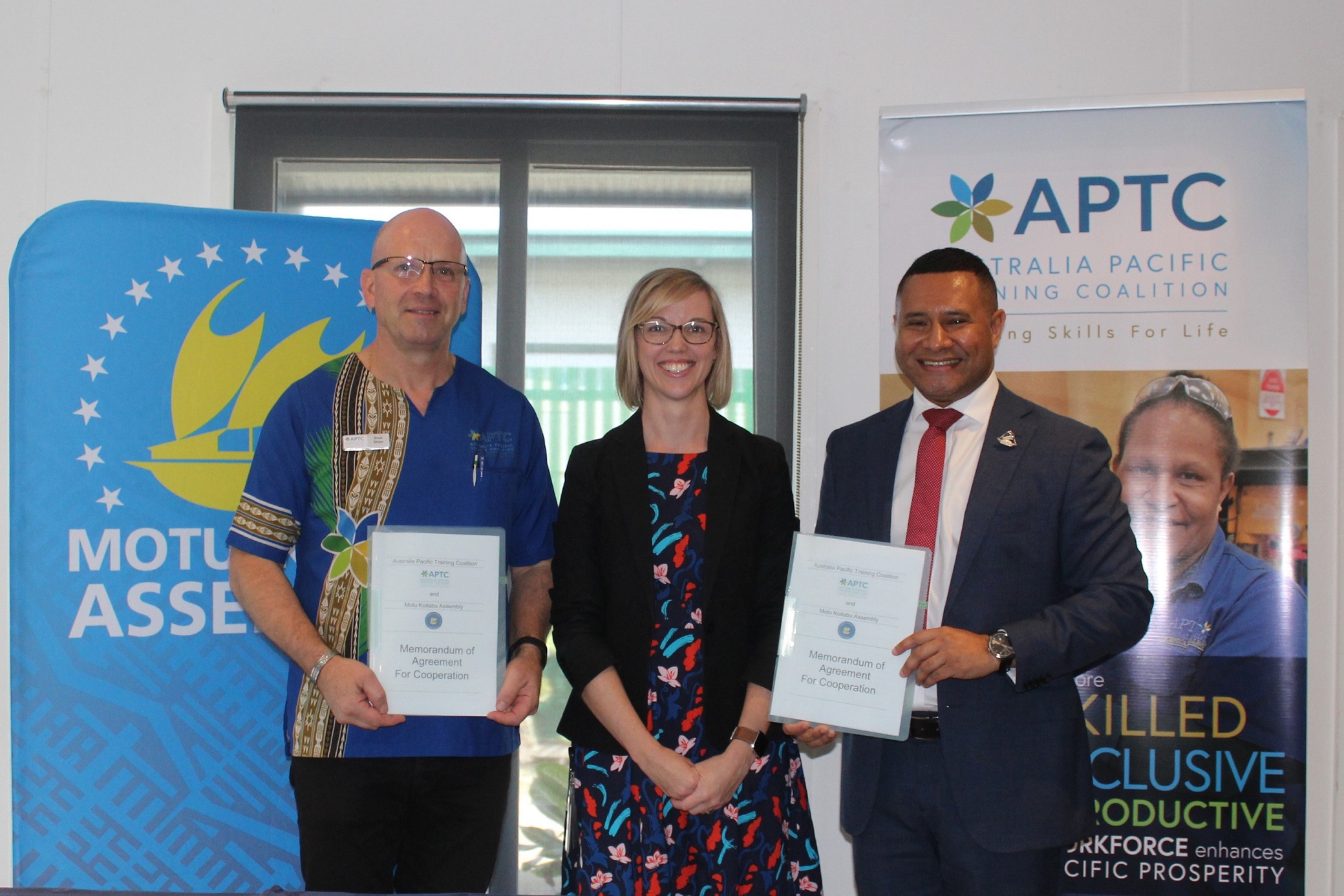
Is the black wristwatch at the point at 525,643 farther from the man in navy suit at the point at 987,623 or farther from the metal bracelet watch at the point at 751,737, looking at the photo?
the man in navy suit at the point at 987,623

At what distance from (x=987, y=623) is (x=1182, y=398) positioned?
1.40 m

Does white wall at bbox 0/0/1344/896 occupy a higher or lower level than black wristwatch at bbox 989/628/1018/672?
higher

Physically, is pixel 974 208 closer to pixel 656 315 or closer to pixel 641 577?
pixel 656 315

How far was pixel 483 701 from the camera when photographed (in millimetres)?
1841

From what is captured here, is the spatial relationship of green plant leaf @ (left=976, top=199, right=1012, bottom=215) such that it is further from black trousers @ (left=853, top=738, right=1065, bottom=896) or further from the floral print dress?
black trousers @ (left=853, top=738, right=1065, bottom=896)

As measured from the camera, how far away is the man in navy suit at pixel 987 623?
1.78 m

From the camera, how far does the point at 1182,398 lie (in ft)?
9.14

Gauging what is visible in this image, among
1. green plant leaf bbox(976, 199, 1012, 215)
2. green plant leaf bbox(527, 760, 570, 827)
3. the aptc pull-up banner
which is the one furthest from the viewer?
green plant leaf bbox(527, 760, 570, 827)

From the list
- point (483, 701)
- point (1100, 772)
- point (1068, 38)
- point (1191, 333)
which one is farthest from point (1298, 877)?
point (1068, 38)

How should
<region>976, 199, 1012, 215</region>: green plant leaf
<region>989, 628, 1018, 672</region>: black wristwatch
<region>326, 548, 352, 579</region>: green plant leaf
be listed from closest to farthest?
<region>989, 628, 1018, 672</region>: black wristwatch → <region>326, 548, 352, 579</region>: green plant leaf → <region>976, 199, 1012, 215</region>: green plant leaf

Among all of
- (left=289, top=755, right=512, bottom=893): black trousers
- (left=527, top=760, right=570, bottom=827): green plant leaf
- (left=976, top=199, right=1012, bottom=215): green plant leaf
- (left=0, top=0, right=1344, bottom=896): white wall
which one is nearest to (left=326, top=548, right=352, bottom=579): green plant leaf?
(left=289, top=755, right=512, bottom=893): black trousers

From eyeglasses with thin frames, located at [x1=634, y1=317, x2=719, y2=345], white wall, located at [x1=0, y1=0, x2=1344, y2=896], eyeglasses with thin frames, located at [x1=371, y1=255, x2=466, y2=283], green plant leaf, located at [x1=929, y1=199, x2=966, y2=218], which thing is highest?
white wall, located at [x1=0, y1=0, x2=1344, y2=896]

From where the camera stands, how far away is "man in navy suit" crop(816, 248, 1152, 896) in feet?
5.84

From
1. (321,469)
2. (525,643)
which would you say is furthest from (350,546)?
(525,643)
